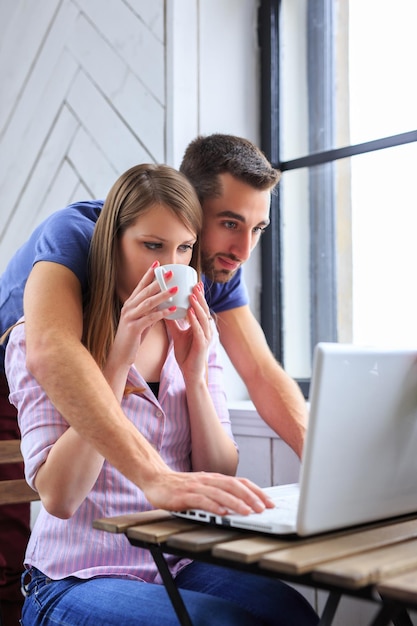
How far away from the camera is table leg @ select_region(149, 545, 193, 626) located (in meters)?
1.04

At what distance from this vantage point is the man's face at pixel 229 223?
1.65m

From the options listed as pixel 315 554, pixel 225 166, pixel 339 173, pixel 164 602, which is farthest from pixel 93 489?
pixel 339 173

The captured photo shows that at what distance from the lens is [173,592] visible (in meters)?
1.04

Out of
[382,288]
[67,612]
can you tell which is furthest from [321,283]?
[67,612]

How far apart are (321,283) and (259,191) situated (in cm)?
65

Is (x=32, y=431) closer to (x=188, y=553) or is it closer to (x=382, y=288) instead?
(x=188, y=553)

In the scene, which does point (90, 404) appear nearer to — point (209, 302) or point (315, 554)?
point (315, 554)

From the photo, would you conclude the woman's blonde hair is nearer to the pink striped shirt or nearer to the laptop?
the pink striped shirt

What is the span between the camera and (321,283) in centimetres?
227

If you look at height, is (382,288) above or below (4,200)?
below

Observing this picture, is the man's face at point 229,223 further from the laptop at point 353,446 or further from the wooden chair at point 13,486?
the laptop at point 353,446

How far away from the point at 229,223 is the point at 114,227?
0.31m

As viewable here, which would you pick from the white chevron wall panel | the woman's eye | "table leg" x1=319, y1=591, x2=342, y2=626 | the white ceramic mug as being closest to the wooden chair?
the white ceramic mug

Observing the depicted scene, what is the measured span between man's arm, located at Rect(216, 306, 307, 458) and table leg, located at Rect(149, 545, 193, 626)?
2.10 ft
